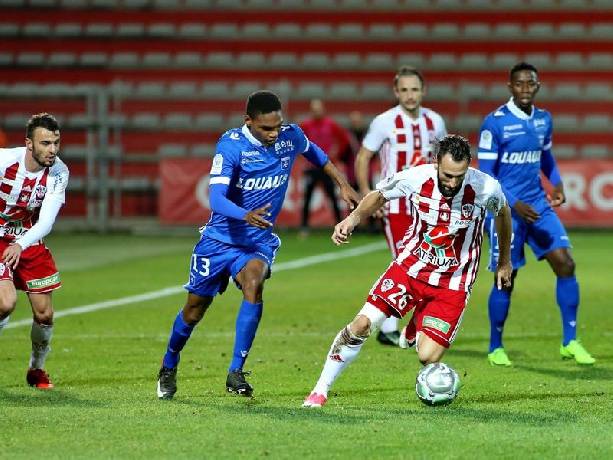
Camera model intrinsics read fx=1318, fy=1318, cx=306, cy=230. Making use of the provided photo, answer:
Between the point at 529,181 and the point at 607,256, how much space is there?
10053 millimetres

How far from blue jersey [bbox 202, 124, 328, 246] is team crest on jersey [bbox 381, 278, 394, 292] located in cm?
84

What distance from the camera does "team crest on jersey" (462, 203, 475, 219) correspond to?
302 inches

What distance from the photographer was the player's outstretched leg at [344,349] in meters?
7.57

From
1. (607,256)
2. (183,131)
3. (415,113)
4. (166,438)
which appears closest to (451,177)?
(166,438)

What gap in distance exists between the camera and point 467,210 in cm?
768

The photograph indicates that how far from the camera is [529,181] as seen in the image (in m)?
10.1

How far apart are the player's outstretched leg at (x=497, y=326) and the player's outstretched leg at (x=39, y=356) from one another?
3.27m

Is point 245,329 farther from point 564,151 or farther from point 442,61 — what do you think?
point 442,61

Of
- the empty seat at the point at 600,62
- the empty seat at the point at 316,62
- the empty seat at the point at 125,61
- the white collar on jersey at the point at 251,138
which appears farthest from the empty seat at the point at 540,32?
the white collar on jersey at the point at 251,138

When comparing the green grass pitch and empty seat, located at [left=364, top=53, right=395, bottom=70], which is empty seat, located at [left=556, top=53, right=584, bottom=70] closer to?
empty seat, located at [left=364, top=53, right=395, bottom=70]

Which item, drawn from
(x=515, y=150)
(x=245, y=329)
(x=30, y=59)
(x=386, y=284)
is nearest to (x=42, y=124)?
(x=245, y=329)

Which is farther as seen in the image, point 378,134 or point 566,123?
point 566,123

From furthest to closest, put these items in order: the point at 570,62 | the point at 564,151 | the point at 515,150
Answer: the point at 570,62 → the point at 564,151 → the point at 515,150

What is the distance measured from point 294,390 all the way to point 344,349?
96 cm
